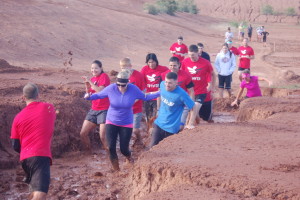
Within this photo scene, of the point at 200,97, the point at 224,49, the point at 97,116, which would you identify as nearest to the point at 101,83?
the point at 97,116

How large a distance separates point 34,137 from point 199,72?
190 inches

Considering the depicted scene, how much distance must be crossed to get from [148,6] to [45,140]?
133ft

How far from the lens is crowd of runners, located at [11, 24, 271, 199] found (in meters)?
6.07

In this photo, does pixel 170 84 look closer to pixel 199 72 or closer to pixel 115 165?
pixel 115 165

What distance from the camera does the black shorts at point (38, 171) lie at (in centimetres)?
607

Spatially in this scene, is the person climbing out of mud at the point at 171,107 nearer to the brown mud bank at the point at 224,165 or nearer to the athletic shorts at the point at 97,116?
the brown mud bank at the point at 224,165

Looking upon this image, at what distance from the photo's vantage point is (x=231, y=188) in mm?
5977

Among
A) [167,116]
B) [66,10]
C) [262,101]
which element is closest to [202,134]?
[167,116]

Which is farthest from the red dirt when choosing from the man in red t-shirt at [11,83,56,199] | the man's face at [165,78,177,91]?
the man in red t-shirt at [11,83,56,199]

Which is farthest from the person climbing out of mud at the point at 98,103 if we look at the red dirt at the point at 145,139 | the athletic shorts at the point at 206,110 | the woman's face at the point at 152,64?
the athletic shorts at the point at 206,110

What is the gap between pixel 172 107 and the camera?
792 cm

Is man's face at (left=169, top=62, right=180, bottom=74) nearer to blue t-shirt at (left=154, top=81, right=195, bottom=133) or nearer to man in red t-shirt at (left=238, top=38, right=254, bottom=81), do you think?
blue t-shirt at (left=154, top=81, right=195, bottom=133)

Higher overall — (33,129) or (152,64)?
(152,64)

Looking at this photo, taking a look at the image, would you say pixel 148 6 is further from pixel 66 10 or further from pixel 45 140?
pixel 45 140
